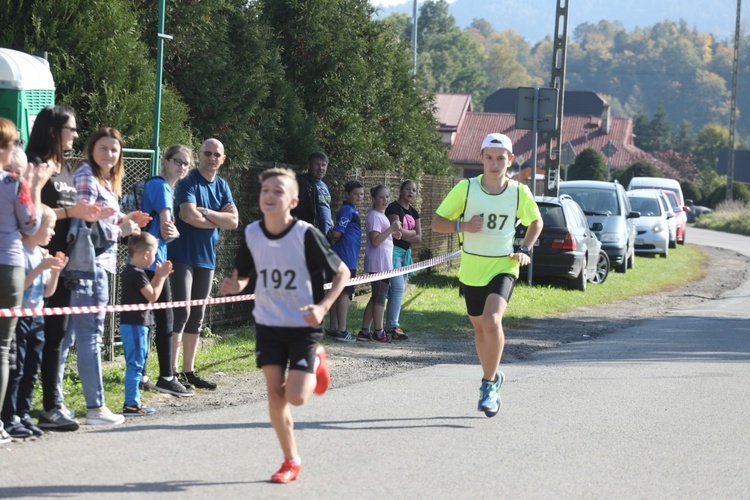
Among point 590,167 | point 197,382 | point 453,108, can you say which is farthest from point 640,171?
point 197,382

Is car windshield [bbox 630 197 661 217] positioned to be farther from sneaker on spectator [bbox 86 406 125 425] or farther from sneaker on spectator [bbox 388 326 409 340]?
sneaker on spectator [bbox 86 406 125 425]

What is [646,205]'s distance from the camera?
3170 cm

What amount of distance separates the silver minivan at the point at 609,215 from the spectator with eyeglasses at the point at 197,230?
51.1 feet

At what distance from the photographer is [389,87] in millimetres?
19438

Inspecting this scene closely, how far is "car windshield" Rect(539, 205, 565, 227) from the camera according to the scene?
1916 cm

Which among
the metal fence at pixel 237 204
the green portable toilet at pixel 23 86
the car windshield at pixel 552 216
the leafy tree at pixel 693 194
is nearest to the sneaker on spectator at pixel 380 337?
the metal fence at pixel 237 204

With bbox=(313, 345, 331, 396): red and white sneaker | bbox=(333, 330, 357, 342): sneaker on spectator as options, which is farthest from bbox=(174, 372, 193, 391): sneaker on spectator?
bbox=(333, 330, 357, 342): sneaker on spectator

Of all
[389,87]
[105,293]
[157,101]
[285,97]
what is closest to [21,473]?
[105,293]

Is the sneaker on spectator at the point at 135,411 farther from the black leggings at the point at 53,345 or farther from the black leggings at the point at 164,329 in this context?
the black leggings at the point at 53,345

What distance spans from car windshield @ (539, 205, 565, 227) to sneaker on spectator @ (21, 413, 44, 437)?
1295 cm

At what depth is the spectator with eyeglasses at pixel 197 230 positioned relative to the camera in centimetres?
888

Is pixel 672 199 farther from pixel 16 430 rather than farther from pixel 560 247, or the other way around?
pixel 16 430

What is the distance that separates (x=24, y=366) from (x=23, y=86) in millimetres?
3075

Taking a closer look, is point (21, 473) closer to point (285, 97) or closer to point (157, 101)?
point (157, 101)
